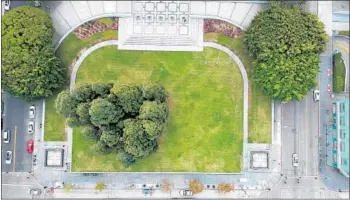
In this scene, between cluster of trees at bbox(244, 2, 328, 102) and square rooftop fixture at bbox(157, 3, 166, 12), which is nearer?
cluster of trees at bbox(244, 2, 328, 102)

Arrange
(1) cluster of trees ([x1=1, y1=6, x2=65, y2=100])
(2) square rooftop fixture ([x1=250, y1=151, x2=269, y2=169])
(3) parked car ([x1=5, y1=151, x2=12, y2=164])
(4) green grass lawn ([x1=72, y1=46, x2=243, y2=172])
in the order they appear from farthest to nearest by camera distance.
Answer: (2) square rooftop fixture ([x1=250, y1=151, x2=269, y2=169]), (4) green grass lawn ([x1=72, y1=46, x2=243, y2=172]), (3) parked car ([x1=5, y1=151, x2=12, y2=164]), (1) cluster of trees ([x1=1, y1=6, x2=65, y2=100])

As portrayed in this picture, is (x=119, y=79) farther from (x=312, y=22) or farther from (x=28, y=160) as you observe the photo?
(x=312, y=22)

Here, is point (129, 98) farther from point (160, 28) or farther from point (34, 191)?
point (34, 191)

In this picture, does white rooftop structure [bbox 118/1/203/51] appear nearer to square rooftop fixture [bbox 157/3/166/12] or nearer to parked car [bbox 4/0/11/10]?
square rooftop fixture [bbox 157/3/166/12]

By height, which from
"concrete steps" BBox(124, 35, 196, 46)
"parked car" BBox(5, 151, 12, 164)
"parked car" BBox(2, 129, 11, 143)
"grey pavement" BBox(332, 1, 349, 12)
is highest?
"grey pavement" BBox(332, 1, 349, 12)

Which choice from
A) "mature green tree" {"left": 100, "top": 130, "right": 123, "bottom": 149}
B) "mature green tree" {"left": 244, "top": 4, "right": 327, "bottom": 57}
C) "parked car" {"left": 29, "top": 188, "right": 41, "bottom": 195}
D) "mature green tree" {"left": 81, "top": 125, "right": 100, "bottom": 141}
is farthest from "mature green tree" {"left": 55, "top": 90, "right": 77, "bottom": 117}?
"mature green tree" {"left": 244, "top": 4, "right": 327, "bottom": 57}

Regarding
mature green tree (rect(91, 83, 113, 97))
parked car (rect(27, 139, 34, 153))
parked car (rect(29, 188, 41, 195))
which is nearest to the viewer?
mature green tree (rect(91, 83, 113, 97))

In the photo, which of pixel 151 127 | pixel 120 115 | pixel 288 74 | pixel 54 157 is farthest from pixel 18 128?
pixel 288 74
